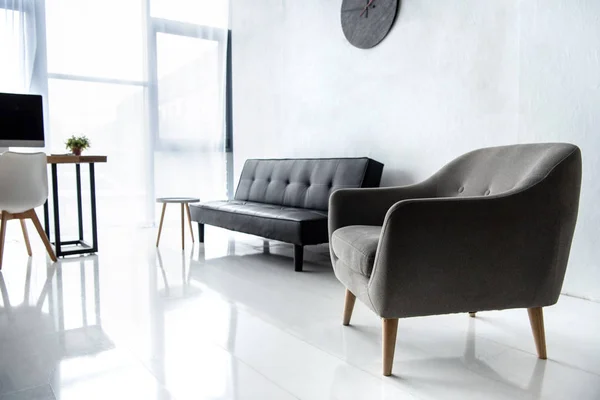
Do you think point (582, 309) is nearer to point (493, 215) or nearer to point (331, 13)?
point (493, 215)

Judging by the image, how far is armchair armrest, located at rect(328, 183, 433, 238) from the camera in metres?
1.97

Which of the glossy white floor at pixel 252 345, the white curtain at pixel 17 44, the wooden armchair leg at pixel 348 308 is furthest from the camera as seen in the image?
the white curtain at pixel 17 44

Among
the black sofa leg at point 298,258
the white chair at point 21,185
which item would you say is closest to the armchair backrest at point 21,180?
the white chair at point 21,185

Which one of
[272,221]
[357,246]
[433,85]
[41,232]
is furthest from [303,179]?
[357,246]

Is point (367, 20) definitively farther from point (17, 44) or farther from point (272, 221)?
point (17, 44)

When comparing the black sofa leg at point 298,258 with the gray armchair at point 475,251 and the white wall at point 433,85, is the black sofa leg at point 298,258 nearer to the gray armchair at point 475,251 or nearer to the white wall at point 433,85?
the white wall at point 433,85

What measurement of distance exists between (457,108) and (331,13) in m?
1.44

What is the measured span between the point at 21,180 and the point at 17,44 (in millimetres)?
1713

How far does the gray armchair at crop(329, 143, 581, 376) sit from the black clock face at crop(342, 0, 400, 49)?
1889mm

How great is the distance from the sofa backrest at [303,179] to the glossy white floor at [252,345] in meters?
0.70

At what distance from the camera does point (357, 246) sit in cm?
158

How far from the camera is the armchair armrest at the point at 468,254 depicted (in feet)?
4.59

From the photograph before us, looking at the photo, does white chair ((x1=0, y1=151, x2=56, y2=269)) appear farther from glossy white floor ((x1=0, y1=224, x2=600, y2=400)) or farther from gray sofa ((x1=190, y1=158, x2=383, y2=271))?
gray sofa ((x1=190, y1=158, x2=383, y2=271))

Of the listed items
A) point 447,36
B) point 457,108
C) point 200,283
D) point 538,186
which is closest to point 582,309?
point 538,186
